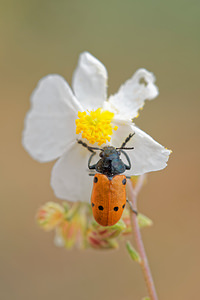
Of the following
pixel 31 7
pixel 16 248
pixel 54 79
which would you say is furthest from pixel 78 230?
pixel 31 7

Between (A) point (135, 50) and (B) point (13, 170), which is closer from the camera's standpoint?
(B) point (13, 170)

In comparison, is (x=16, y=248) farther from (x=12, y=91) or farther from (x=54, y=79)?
(x=54, y=79)

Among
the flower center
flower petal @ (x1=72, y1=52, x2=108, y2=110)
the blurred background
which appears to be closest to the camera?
the flower center

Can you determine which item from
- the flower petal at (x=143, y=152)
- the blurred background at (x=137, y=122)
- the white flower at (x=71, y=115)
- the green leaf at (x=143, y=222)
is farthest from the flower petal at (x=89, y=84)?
the blurred background at (x=137, y=122)

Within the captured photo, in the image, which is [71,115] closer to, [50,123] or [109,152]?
[50,123]

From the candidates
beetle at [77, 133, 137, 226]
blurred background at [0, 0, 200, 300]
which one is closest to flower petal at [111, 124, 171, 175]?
beetle at [77, 133, 137, 226]

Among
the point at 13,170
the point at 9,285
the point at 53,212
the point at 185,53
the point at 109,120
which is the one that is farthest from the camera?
the point at 185,53

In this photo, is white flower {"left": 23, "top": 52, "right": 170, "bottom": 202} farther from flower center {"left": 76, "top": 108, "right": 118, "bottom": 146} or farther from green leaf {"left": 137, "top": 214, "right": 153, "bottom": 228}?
Result: green leaf {"left": 137, "top": 214, "right": 153, "bottom": 228}
